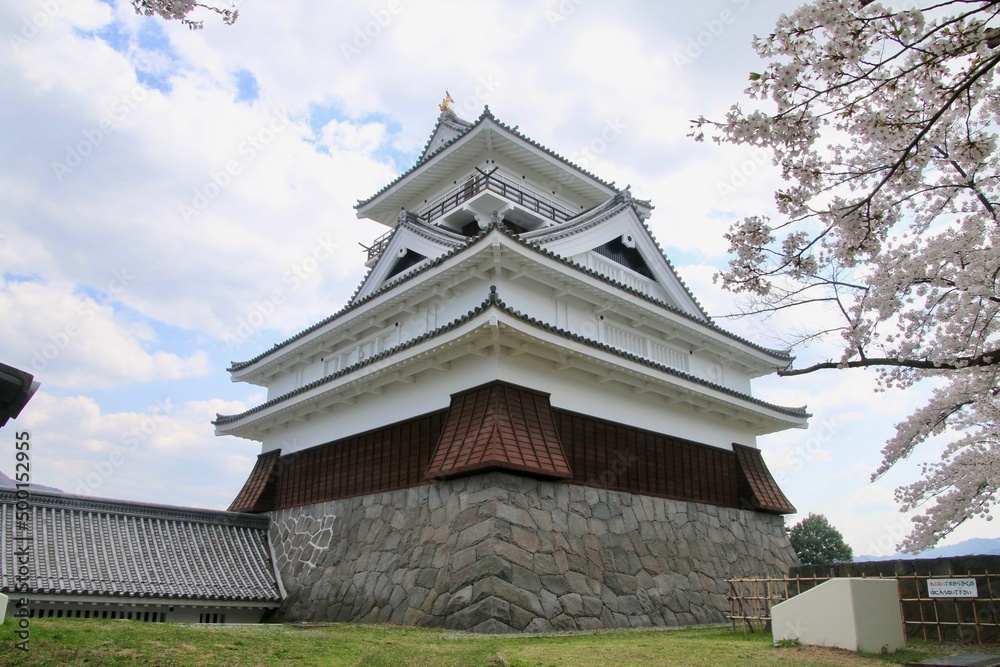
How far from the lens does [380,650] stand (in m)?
7.47

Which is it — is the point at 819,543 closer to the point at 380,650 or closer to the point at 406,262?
the point at 406,262

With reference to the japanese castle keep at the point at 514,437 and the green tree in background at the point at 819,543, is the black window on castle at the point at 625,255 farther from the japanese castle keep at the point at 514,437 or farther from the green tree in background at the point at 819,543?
the green tree in background at the point at 819,543

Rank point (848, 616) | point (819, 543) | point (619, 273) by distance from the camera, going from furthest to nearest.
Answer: point (819, 543) → point (619, 273) → point (848, 616)

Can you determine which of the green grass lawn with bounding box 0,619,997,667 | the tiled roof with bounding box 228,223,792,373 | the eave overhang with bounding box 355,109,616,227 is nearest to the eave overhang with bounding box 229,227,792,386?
the tiled roof with bounding box 228,223,792,373

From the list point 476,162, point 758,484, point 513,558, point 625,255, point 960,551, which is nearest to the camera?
point 513,558

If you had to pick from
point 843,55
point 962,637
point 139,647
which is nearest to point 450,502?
point 139,647

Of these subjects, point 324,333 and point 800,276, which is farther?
point 324,333

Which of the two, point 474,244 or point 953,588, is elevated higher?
point 474,244

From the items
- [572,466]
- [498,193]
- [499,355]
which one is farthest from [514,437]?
[498,193]

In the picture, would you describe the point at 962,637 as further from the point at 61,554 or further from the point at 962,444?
the point at 61,554

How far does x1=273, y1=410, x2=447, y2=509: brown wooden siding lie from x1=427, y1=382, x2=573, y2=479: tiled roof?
34.7 inches

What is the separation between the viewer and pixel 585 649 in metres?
8.05

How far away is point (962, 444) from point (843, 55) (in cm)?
1142

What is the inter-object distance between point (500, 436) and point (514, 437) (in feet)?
1.03
